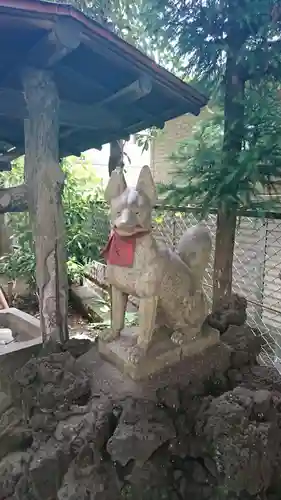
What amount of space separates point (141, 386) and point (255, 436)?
518 mm

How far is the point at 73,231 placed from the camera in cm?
498

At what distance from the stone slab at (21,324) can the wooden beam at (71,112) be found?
1.55 m

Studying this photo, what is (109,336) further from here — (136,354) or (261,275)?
(261,275)

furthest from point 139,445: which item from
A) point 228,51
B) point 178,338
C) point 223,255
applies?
point 228,51

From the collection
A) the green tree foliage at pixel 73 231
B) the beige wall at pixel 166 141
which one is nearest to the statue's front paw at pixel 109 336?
the beige wall at pixel 166 141

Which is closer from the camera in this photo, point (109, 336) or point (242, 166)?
point (109, 336)

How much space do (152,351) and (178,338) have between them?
0.54ft

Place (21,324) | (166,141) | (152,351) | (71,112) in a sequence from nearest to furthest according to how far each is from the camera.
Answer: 1. (152,351)
2. (71,112)
3. (21,324)
4. (166,141)

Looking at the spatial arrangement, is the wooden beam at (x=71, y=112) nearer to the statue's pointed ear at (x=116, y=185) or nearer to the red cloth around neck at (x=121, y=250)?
the statue's pointed ear at (x=116, y=185)

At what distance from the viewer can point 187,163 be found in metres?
2.52

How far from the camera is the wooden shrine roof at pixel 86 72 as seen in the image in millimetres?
1507

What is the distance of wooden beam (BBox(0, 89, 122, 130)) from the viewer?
7.50 ft

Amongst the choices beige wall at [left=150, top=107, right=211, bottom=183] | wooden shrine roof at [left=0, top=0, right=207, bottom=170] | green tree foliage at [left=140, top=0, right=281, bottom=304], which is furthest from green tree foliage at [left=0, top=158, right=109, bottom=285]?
green tree foliage at [left=140, top=0, right=281, bottom=304]

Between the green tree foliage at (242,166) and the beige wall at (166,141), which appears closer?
the green tree foliage at (242,166)
